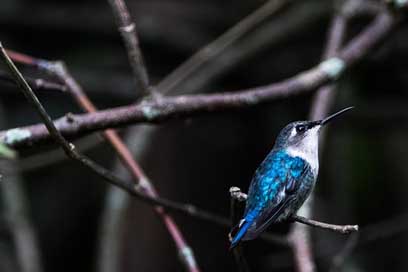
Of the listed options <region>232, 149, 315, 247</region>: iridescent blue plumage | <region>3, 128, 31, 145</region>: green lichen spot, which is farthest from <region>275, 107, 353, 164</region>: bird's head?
<region>3, 128, 31, 145</region>: green lichen spot

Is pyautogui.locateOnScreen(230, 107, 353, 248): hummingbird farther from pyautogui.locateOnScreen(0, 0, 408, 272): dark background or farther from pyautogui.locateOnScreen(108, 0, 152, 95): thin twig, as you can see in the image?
pyautogui.locateOnScreen(0, 0, 408, 272): dark background

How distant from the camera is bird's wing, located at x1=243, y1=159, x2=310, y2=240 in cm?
168

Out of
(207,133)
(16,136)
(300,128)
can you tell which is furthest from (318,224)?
(207,133)

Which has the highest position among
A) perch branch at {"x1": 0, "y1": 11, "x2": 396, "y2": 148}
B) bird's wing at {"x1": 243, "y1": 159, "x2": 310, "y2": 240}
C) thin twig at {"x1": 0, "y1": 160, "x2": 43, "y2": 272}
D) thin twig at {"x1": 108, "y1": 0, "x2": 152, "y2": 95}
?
thin twig at {"x1": 0, "y1": 160, "x2": 43, "y2": 272}

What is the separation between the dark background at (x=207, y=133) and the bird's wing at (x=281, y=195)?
2021 mm

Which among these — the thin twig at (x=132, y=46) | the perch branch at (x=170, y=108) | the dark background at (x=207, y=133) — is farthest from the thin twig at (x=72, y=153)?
the dark background at (x=207, y=133)

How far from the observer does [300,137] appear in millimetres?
2213

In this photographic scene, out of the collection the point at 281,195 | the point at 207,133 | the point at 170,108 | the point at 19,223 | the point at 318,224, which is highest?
the point at 207,133

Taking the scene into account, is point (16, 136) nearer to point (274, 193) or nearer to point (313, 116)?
point (274, 193)

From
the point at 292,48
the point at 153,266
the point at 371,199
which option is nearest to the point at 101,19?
the point at 292,48

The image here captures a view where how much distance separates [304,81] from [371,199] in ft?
6.51

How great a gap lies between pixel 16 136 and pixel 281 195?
741 millimetres

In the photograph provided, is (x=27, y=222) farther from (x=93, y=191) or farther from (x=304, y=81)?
(x=304, y=81)

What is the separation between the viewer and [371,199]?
4250 mm
